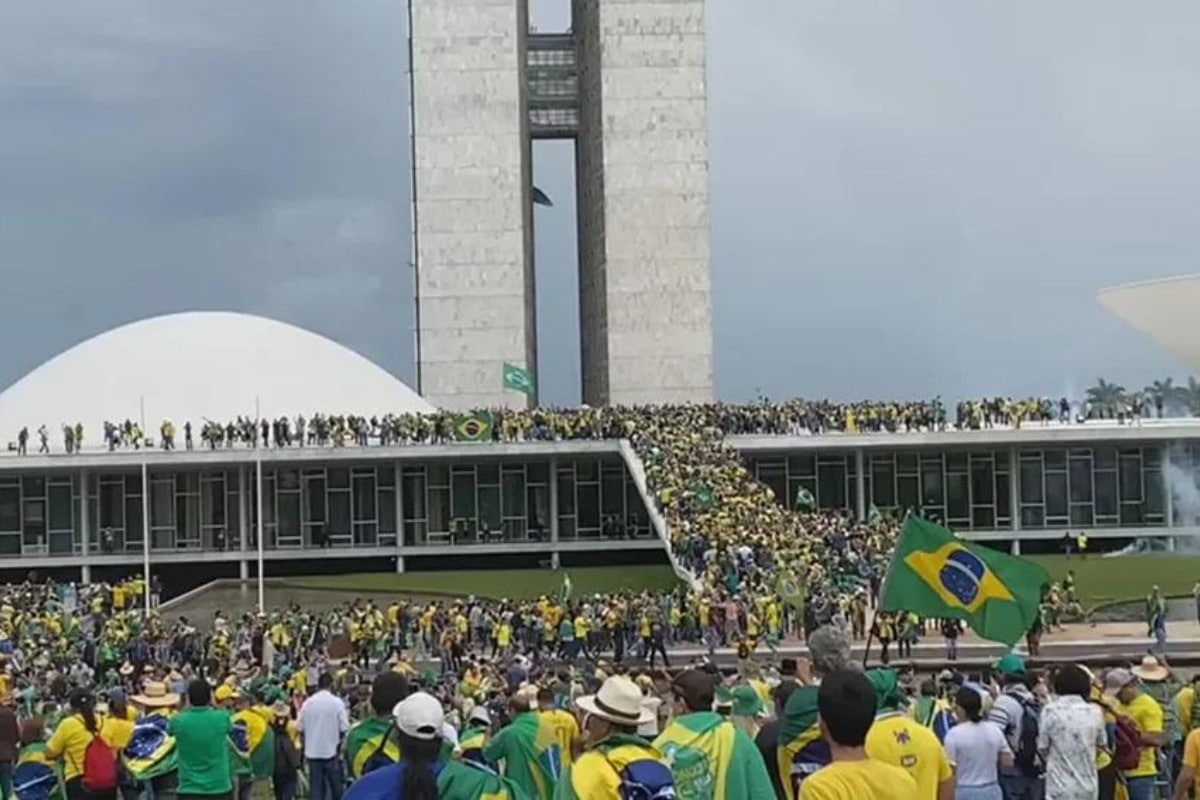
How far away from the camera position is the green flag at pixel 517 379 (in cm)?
5912

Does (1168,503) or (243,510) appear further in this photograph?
(1168,503)

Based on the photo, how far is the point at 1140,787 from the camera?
30.1ft

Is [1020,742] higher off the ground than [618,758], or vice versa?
[618,758]

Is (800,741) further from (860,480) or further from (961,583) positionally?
(860,480)

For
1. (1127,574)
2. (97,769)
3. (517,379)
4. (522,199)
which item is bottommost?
(1127,574)

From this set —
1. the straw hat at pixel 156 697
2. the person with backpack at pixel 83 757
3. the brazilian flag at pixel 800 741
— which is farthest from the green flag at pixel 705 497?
the brazilian flag at pixel 800 741

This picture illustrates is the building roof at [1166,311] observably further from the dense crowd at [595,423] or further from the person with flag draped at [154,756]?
the person with flag draped at [154,756]

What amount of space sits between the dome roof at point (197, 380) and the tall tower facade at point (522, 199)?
9.41 feet

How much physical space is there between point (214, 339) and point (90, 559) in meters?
12.3

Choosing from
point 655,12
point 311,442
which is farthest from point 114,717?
point 655,12

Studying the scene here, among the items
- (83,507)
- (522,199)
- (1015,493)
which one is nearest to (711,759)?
(83,507)

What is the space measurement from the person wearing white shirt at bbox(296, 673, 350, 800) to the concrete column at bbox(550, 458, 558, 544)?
122 feet

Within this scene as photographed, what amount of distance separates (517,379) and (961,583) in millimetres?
48717

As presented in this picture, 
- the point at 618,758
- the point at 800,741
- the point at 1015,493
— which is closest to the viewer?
the point at 618,758
